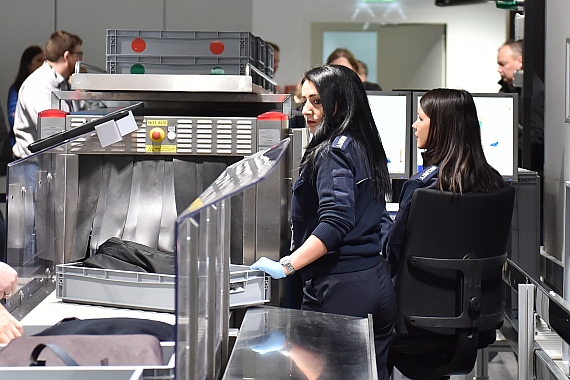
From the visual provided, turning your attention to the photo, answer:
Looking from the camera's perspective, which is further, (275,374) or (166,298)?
(166,298)

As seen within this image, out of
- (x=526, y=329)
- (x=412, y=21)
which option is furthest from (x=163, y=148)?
(x=412, y=21)

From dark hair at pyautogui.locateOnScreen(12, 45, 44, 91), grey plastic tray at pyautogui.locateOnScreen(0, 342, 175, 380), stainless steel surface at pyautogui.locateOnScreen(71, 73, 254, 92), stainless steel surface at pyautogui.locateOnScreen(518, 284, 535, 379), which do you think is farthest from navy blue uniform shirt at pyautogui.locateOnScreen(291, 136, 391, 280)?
dark hair at pyautogui.locateOnScreen(12, 45, 44, 91)

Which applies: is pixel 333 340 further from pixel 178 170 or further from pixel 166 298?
pixel 178 170

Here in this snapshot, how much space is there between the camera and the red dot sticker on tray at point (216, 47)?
2.79 m

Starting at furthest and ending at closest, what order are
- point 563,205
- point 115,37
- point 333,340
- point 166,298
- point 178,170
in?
point 563,205 → point 115,37 → point 178,170 → point 166,298 → point 333,340

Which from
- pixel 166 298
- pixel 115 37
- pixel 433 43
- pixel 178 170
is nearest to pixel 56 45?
pixel 115 37

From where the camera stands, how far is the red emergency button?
100 inches

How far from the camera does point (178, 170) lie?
262 cm

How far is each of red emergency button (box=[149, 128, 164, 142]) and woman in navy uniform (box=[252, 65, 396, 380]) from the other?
45 cm

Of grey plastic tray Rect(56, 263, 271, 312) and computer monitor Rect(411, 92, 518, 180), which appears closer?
grey plastic tray Rect(56, 263, 271, 312)

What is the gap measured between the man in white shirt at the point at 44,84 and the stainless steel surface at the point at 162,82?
2.59m

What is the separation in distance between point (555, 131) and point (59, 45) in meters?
3.00

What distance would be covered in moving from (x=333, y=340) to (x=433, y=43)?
6.86 metres

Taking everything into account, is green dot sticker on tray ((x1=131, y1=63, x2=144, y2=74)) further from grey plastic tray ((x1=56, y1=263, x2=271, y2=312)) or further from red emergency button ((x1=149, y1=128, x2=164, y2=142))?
grey plastic tray ((x1=56, y1=263, x2=271, y2=312))
